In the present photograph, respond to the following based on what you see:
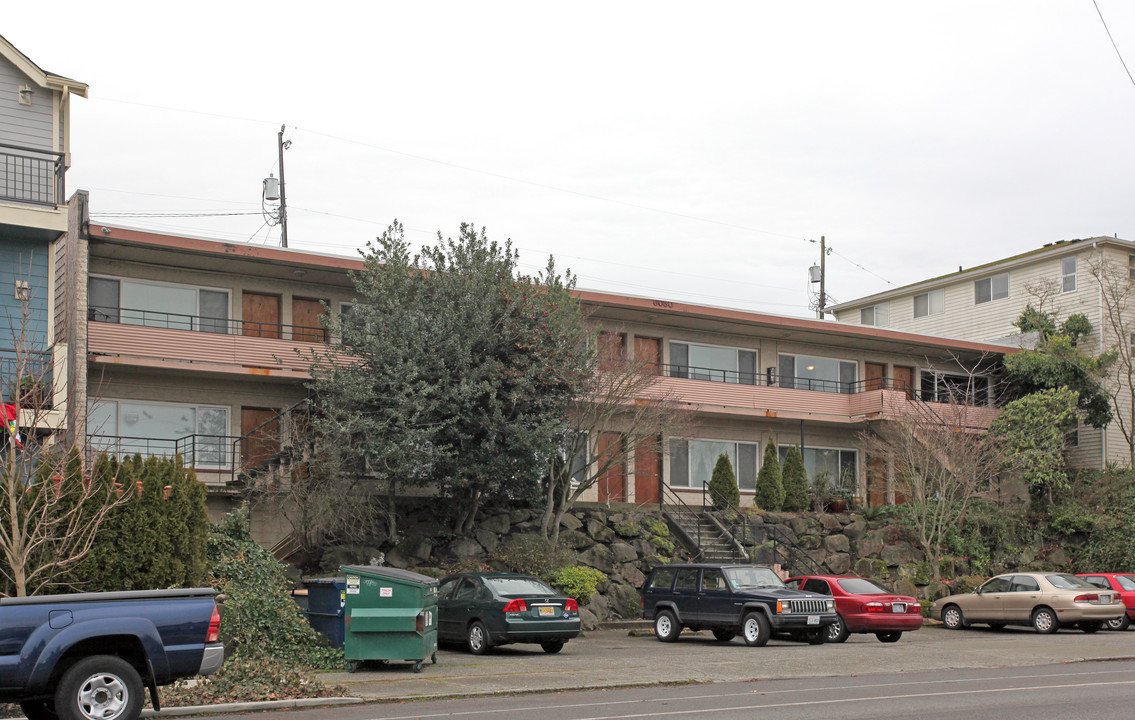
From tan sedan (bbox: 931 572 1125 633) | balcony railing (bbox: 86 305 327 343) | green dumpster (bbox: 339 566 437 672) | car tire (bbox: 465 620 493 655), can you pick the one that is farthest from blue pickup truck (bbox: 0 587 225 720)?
tan sedan (bbox: 931 572 1125 633)

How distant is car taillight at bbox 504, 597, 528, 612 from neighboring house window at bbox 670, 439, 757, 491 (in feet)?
49.8

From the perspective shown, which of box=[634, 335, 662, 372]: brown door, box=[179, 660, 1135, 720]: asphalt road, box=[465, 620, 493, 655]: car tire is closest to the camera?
box=[179, 660, 1135, 720]: asphalt road

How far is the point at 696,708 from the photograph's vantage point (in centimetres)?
1254

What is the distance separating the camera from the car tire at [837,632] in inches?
906

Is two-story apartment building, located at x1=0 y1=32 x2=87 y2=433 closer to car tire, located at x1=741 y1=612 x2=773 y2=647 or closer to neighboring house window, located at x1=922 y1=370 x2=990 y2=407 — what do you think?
car tire, located at x1=741 y1=612 x2=773 y2=647

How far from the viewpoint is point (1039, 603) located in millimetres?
25312

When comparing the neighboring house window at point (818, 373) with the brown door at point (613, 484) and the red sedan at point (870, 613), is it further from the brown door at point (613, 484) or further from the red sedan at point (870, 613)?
the red sedan at point (870, 613)

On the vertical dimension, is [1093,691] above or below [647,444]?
below

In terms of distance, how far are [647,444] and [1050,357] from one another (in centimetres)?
1672

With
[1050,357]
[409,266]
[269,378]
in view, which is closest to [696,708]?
[409,266]

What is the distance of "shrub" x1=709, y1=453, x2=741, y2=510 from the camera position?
33.7 m

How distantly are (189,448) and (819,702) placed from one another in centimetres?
1843

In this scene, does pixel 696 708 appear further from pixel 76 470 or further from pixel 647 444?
pixel 647 444

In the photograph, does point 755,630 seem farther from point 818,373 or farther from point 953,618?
point 818,373
